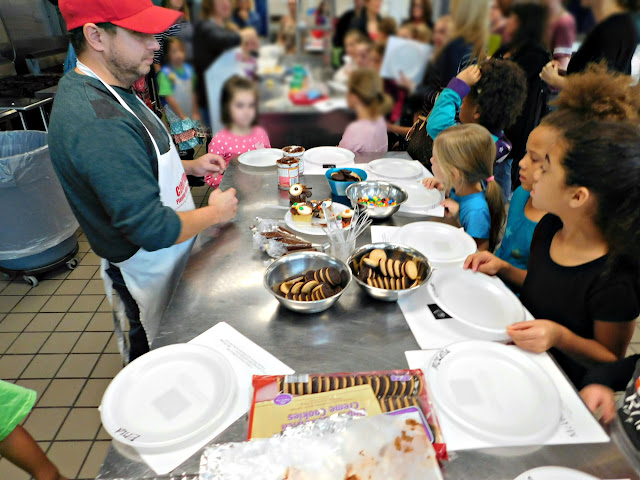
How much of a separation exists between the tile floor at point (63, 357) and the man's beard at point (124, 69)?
1.59 meters

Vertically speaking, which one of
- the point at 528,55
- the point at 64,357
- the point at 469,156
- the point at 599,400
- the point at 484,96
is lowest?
the point at 64,357

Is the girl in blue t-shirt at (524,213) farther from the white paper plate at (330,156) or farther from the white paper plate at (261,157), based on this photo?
the white paper plate at (261,157)

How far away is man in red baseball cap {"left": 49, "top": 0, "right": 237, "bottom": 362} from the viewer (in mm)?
1177

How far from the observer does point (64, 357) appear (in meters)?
2.25

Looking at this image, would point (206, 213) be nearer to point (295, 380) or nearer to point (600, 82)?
point (295, 380)

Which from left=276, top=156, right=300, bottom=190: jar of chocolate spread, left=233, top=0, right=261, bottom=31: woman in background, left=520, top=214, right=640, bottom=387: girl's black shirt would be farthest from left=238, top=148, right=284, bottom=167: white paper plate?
left=520, top=214, right=640, bottom=387: girl's black shirt

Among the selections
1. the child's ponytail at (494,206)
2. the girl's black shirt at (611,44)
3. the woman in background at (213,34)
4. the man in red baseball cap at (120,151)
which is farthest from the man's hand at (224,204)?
the girl's black shirt at (611,44)

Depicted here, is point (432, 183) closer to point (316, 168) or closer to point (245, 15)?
point (316, 168)

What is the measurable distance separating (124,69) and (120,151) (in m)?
0.35

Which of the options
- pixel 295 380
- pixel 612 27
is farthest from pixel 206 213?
pixel 612 27

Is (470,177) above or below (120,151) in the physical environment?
below

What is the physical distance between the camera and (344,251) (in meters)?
1.40

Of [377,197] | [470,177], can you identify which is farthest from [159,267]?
[470,177]

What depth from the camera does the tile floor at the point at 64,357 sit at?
1.79 m
